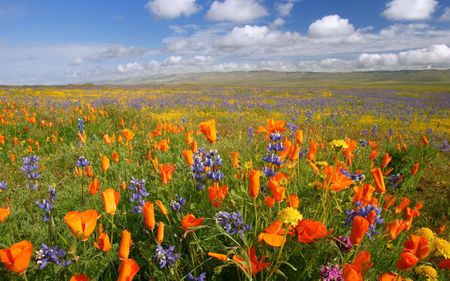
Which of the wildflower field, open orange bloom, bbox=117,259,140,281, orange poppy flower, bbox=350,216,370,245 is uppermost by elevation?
orange poppy flower, bbox=350,216,370,245

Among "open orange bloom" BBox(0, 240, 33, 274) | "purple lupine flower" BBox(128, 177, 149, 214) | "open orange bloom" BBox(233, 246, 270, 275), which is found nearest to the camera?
"open orange bloom" BBox(0, 240, 33, 274)

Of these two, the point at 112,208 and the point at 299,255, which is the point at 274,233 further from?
the point at 112,208

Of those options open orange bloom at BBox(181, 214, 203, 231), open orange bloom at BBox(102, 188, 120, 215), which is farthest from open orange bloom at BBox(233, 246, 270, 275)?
open orange bloom at BBox(102, 188, 120, 215)

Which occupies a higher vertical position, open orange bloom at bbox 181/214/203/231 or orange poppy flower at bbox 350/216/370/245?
orange poppy flower at bbox 350/216/370/245

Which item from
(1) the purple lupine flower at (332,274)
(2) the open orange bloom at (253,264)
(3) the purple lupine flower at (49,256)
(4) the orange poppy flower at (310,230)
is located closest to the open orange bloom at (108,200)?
(3) the purple lupine flower at (49,256)

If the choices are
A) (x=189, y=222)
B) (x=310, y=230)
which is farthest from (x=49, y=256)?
(x=310, y=230)

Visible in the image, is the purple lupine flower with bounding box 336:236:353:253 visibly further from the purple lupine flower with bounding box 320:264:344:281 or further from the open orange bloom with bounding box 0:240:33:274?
the open orange bloom with bounding box 0:240:33:274

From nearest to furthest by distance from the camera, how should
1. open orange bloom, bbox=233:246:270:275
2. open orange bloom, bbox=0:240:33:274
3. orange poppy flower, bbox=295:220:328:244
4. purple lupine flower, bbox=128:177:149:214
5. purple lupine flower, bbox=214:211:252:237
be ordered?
1. open orange bloom, bbox=0:240:33:274
2. orange poppy flower, bbox=295:220:328:244
3. open orange bloom, bbox=233:246:270:275
4. purple lupine flower, bbox=214:211:252:237
5. purple lupine flower, bbox=128:177:149:214

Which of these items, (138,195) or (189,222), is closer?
(189,222)

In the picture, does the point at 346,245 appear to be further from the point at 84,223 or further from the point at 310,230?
the point at 84,223

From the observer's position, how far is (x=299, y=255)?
1.96 metres

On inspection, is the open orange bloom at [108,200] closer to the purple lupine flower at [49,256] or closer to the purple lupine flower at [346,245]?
the purple lupine flower at [49,256]

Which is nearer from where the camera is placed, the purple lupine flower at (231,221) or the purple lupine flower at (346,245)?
the purple lupine flower at (346,245)

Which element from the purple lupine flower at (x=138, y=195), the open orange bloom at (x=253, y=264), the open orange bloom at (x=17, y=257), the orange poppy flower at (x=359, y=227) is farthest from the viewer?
the purple lupine flower at (x=138, y=195)
